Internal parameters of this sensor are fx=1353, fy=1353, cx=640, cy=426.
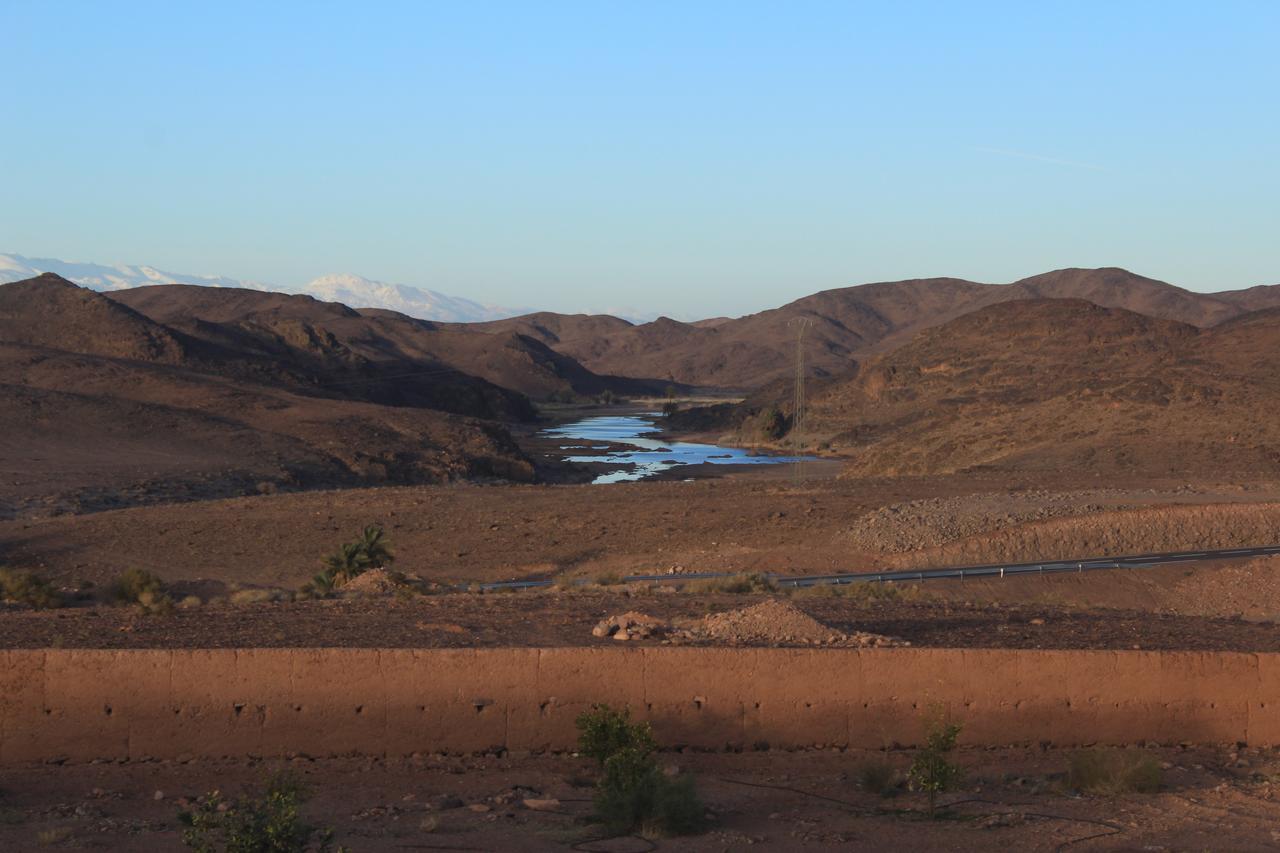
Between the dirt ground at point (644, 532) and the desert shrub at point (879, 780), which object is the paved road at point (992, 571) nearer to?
the dirt ground at point (644, 532)

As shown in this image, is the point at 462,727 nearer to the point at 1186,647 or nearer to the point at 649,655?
the point at 649,655

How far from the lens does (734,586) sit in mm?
25906

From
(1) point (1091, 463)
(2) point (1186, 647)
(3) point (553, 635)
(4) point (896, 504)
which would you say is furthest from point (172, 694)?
(1) point (1091, 463)

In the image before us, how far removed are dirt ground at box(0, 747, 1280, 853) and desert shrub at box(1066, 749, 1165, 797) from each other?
0.39ft

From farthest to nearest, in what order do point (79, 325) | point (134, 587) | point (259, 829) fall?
1. point (79, 325)
2. point (134, 587)
3. point (259, 829)

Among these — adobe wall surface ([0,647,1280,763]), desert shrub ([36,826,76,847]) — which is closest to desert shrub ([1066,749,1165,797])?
adobe wall surface ([0,647,1280,763])

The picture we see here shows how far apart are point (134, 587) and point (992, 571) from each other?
64.9ft

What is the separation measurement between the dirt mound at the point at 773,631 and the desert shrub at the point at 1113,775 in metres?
3.04

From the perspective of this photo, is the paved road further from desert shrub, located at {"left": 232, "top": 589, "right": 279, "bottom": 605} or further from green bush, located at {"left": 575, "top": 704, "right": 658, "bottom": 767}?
green bush, located at {"left": 575, "top": 704, "right": 658, "bottom": 767}

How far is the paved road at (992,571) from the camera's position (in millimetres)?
31953

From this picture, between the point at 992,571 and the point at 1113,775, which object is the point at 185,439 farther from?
the point at 1113,775

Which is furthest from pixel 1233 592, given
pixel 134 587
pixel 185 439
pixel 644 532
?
pixel 185 439

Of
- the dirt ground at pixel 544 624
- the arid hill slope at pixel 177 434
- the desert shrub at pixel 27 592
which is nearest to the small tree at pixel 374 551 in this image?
the desert shrub at pixel 27 592

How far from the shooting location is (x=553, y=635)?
16.3 meters
